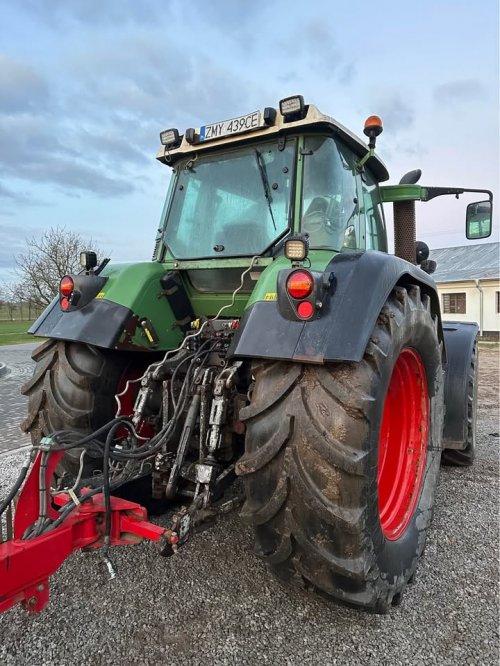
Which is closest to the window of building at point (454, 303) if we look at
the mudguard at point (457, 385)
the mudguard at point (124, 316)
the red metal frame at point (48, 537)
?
the mudguard at point (457, 385)

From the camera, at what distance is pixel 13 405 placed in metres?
7.54

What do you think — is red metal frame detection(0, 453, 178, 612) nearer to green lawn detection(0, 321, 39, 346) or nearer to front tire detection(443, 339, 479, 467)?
front tire detection(443, 339, 479, 467)

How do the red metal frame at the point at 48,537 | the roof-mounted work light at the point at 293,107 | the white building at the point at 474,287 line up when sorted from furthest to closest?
1. the white building at the point at 474,287
2. the roof-mounted work light at the point at 293,107
3. the red metal frame at the point at 48,537

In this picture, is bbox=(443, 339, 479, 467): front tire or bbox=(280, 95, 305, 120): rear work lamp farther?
bbox=(443, 339, 479, 467): front tire

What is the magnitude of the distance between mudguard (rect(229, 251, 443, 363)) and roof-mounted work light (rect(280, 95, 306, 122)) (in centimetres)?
105

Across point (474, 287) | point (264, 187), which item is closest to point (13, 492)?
point (264, 187)

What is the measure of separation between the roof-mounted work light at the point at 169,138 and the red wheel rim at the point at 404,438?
2125 mm

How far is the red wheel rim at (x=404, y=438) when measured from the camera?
9.00 ft

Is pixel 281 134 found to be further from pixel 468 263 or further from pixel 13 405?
pixel 468 263

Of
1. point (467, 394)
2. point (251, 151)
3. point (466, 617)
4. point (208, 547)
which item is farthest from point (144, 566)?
point (467, 394)

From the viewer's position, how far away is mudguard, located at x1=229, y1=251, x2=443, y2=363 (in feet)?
6.03

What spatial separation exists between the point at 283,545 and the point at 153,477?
33.1 inches

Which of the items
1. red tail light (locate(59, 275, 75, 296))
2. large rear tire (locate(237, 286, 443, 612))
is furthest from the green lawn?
large rear tire (locate(237, 286, 443, 612))

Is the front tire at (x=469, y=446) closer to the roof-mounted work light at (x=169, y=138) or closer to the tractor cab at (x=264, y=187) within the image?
the tractor cab at (x=264, y=187)
